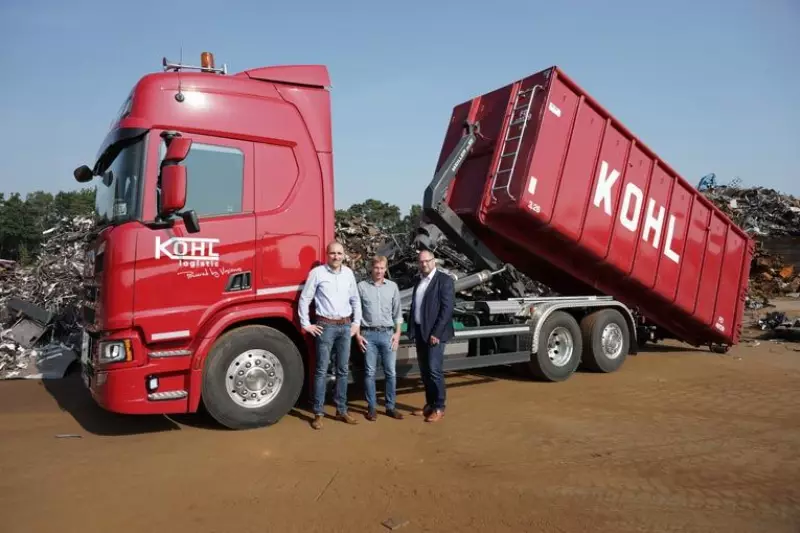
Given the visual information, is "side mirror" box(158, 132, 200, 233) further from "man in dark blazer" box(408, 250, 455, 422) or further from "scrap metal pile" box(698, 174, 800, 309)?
"scrap metal pile" box(698, 174, 800, 309)

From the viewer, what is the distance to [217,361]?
193 inches

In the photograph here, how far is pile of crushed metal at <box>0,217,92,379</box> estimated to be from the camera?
25.8ft

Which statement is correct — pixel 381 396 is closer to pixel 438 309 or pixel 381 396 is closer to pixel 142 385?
pixel 438 309

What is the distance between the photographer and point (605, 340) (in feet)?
26.5

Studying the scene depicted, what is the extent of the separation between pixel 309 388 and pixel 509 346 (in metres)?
2.72

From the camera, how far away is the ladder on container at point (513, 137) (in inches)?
260

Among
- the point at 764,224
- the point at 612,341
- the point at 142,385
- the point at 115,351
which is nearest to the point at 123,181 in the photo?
the point at 115,351

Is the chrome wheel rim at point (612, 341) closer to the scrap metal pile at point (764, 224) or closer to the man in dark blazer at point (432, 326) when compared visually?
the man in dark blazer at point (432, 326)

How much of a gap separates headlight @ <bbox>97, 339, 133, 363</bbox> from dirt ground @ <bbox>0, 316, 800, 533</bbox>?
0.76 metres

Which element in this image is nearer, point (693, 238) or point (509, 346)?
point (509, 346)

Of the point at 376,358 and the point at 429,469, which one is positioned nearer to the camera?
the point at 429,469

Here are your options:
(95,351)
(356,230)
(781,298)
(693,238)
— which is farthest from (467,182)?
(781,298)

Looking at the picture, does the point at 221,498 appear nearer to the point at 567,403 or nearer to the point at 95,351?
the point at 95,351

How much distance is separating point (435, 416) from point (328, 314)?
1.52 meters
